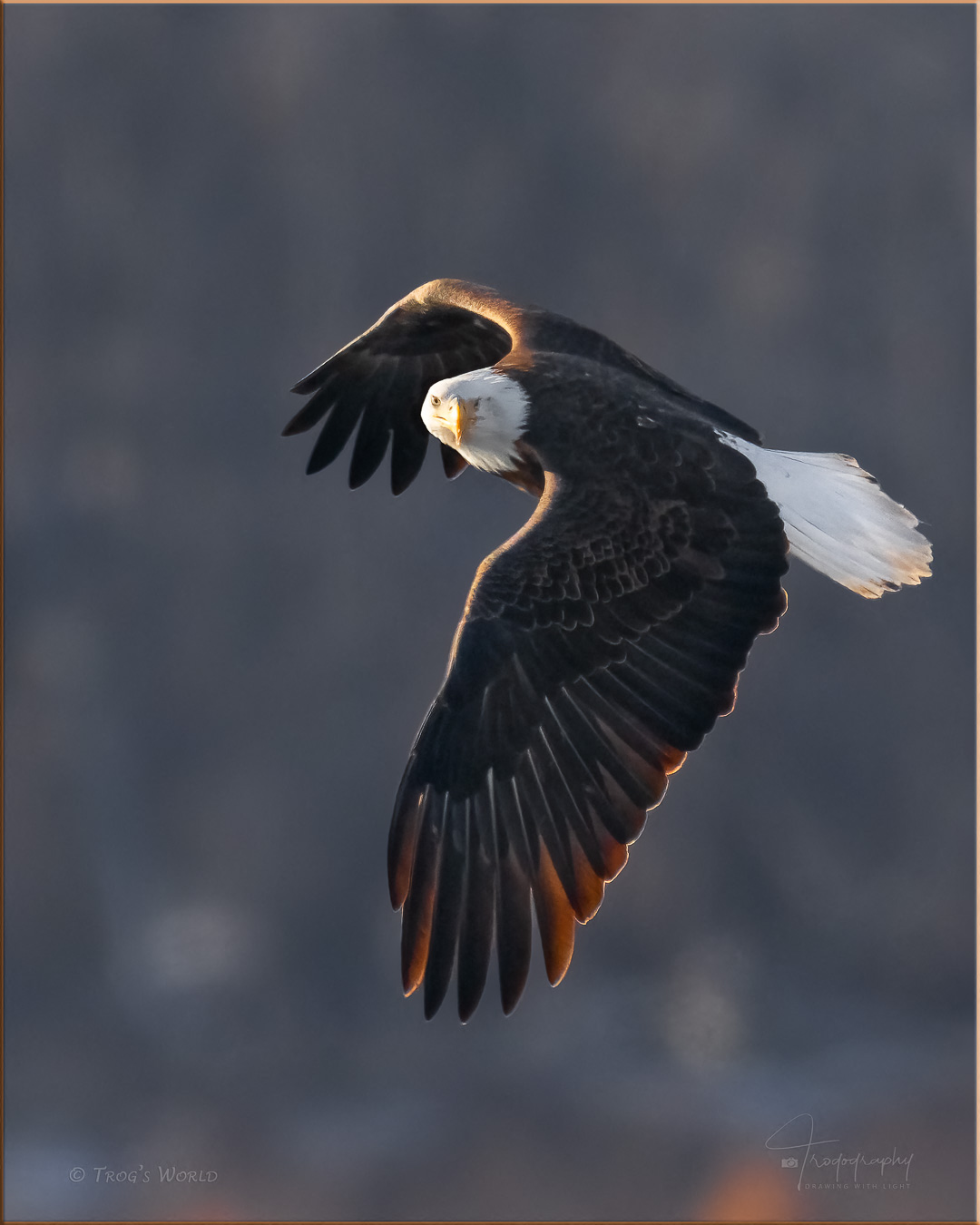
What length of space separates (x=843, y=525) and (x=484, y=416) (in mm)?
1145

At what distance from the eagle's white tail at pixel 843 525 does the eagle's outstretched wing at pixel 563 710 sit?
0.42 meters

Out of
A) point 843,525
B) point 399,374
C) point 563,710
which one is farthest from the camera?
point 399,374

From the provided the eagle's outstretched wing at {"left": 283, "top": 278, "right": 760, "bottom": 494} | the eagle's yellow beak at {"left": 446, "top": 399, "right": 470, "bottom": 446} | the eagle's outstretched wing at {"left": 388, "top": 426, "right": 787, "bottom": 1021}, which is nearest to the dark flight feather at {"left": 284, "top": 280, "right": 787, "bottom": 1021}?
the eagle's outstretched wing at {"left": 388, "top": 426, "right": 787, "bottom": 1021}

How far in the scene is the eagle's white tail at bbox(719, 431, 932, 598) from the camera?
15.0ft

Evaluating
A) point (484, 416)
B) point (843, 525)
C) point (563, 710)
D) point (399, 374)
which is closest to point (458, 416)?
point (484, 416)

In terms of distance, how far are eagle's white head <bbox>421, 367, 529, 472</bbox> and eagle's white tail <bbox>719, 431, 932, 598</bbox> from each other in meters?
0.62

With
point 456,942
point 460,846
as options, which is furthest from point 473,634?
point 456,942

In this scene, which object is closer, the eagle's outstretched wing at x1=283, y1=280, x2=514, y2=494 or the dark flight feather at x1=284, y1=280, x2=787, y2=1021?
the dark flight feather at x1=284, y1=280, x2=787, y2=1021

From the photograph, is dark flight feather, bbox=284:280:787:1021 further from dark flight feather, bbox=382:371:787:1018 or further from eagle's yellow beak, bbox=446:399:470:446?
eagle's yellow beak, bbox=446:399:470:446

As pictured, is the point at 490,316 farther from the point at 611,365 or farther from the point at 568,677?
the point at 568,677

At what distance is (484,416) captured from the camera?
4.47 meters

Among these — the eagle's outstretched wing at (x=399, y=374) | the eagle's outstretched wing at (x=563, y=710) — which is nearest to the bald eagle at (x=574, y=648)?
the eagle's outstretched wing at (x=563, y=710)

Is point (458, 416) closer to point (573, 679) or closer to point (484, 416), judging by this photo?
point (484, 416)

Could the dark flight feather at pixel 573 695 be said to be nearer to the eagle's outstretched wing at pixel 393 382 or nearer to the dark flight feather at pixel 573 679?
the dark flight feather at pixel 573 679
